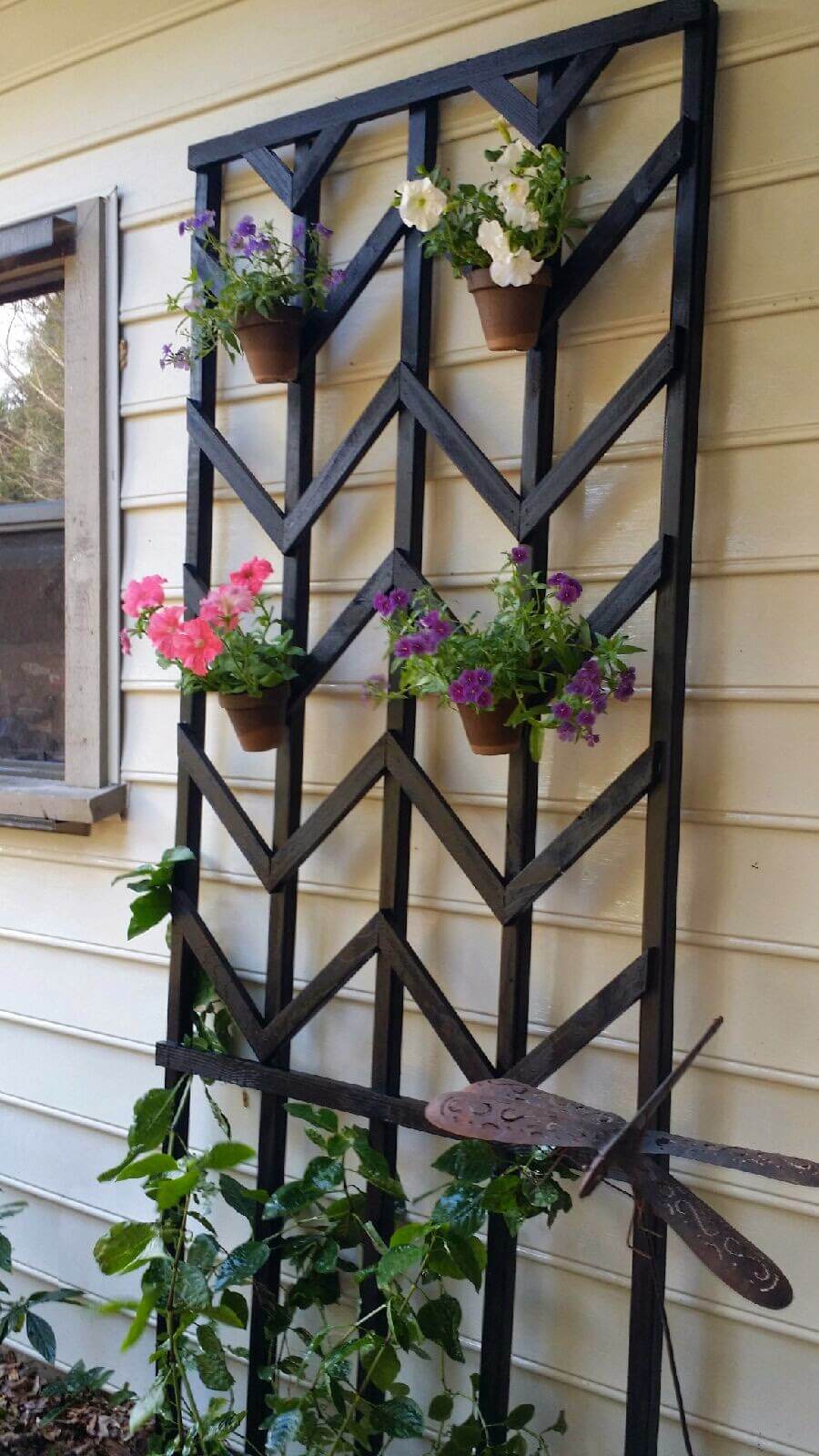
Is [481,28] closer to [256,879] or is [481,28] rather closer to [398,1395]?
[256,879]

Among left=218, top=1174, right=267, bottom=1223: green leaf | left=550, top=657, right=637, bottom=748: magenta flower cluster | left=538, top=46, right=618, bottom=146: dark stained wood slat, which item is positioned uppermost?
left=538, top=46, right=618, bottom=146: dark stained wood slat

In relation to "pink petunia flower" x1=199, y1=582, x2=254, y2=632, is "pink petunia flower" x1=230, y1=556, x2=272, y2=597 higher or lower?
higher

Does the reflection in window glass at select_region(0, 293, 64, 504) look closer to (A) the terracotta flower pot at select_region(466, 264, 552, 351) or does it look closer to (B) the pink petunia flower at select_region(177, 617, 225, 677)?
(B) the pink petunia flower at select_region(177, 617, 225, 677)

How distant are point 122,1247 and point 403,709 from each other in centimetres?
95

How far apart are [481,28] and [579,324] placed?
507 mm

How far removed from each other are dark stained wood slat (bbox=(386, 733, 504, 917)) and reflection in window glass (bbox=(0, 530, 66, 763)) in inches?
36.1

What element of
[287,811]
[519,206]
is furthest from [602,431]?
[287,811]

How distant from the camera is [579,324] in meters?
1.62

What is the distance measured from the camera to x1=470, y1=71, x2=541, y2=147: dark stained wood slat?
158 cm

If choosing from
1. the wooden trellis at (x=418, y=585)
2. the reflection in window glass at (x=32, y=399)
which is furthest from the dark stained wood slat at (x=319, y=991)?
the reflection in window glass at (x=32, y=399)

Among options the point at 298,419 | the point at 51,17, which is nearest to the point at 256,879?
the point at 298,419

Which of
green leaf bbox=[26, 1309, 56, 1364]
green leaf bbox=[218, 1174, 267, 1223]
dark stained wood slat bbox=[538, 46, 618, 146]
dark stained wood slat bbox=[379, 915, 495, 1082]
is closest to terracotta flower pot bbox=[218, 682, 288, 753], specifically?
dark stained wood slat bbox=[379, 915, 495, 1082]

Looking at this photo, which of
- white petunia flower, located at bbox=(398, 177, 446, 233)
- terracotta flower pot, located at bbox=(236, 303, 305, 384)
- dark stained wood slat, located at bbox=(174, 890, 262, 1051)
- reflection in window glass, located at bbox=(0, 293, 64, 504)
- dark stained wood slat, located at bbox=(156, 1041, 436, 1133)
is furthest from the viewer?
reflection in window glass, located at bbox=(0, 293, 64, 504)

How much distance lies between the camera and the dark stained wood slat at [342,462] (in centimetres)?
174
